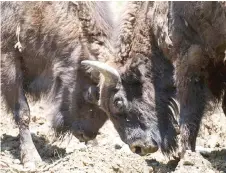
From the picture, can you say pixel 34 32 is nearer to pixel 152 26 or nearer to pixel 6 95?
pixel 6 95

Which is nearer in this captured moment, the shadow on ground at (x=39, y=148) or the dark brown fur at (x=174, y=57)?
the dark brown fur at (x=174, y=57)

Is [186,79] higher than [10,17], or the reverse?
[10,17]

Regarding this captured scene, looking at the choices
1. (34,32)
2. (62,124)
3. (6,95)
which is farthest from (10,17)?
(62,124)

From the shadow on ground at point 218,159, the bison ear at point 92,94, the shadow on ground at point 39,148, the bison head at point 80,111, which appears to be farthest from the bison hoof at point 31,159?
the shadow on ground at point 218,159

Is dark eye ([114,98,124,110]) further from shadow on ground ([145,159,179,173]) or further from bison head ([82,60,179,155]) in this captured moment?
shadow on ground ([145,159,179,173])

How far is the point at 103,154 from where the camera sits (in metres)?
6.07

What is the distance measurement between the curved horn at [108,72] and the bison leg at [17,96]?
44.8 inches

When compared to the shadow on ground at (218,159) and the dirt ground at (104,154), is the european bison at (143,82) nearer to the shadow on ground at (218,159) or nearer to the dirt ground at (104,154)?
the dirt ground at (104,154)

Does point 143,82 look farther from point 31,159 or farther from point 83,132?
point 31,159

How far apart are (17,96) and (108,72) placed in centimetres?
149

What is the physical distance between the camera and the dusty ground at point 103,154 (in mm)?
5746

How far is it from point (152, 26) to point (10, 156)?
2444 millimetres

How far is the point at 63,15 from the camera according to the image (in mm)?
7312

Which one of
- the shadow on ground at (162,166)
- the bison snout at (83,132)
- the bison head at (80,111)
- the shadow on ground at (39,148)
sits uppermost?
the bison head at (80,111)
